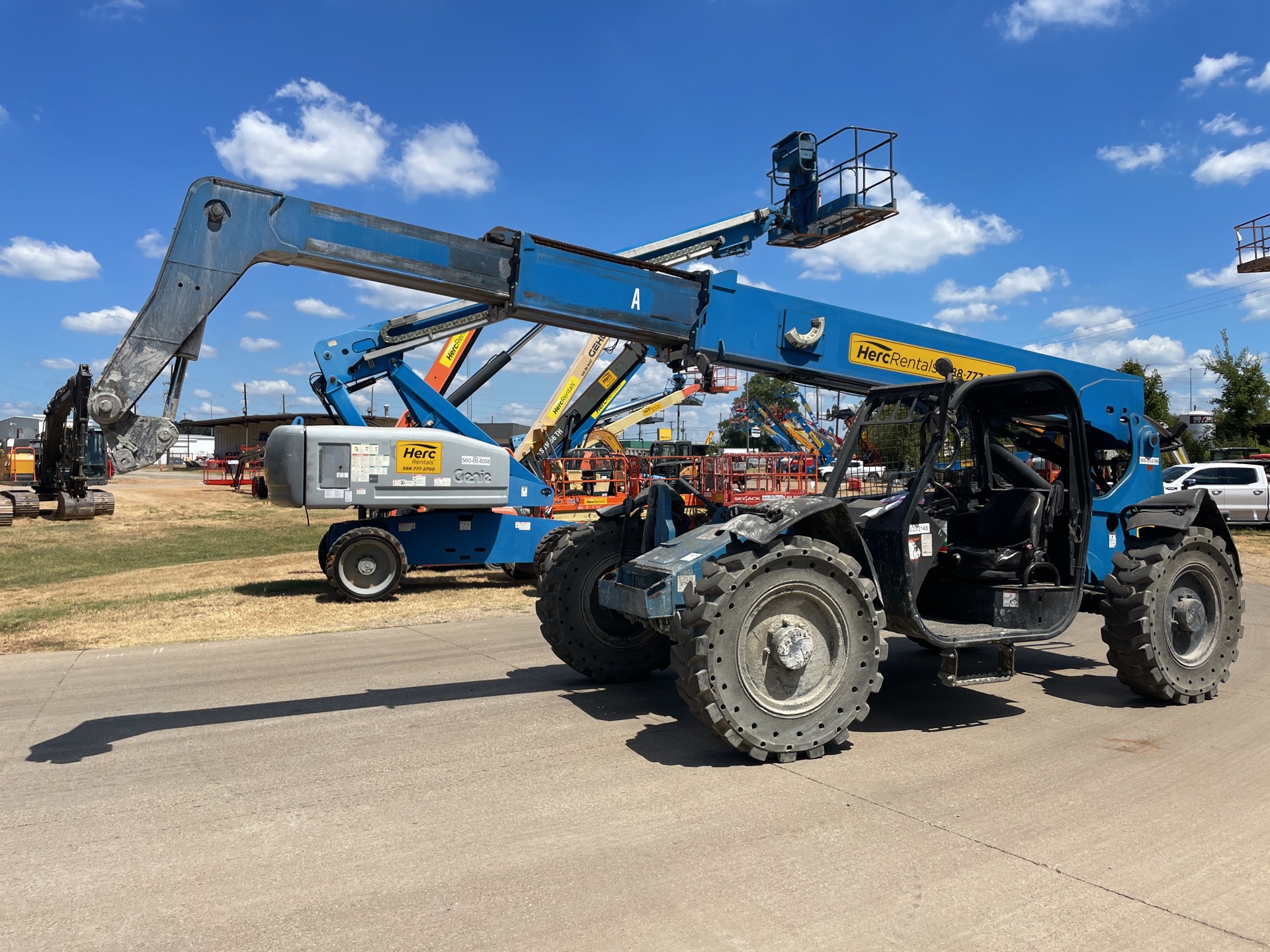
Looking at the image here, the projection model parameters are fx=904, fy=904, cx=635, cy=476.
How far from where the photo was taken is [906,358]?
7.75 meters

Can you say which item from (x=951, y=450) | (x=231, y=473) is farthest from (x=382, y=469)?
(x=231, y=473)

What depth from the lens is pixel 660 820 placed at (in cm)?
452

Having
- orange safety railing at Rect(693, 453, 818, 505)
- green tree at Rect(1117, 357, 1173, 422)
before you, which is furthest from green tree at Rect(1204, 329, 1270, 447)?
orange safety railing at Rect(693, 453, 818, 505)

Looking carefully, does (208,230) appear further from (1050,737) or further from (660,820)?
(1050,737)

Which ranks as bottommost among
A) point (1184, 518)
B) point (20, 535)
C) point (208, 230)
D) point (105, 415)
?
point (20, 535)

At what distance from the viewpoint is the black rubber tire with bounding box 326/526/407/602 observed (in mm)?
12375

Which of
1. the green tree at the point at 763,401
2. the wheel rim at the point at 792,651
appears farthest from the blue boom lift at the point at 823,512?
the green tree at the point at 763,401

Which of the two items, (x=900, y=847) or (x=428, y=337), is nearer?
(x=900, y=847)

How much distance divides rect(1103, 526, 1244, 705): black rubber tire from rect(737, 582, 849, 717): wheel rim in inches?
101

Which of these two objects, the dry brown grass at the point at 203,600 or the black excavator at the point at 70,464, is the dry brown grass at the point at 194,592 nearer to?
the dry brown grass at the point at 203,600

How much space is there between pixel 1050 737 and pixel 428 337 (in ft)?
30.6

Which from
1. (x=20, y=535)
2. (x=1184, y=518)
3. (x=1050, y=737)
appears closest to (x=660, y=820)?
(x=1050, y=737)

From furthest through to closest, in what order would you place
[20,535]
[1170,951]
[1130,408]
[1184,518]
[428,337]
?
[20,535]
[428,337]
[1130,408]
[1184,518]
[1170,951]

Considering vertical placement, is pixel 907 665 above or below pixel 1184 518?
below
